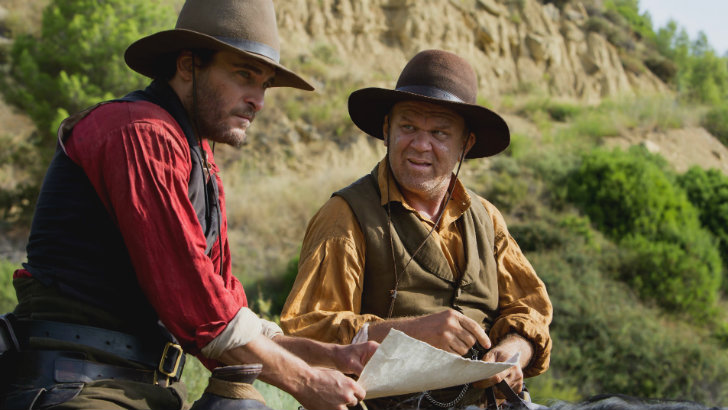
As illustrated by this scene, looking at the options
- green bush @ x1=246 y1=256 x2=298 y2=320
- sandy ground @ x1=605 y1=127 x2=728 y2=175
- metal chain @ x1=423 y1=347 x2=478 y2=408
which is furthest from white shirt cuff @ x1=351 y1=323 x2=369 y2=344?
sandy ground @ x1=605 y1=127 x2=728 y2=175

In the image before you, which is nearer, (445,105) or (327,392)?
(327,392)

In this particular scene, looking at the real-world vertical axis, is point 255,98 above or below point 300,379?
above

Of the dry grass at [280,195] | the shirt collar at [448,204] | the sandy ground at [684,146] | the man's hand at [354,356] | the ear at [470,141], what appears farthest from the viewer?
the sandy ground at [684,146]

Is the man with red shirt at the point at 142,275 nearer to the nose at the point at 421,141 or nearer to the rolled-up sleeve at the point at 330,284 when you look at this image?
the rolled-up sleeve at the point at 330,284

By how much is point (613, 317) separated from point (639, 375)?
1.14 meters

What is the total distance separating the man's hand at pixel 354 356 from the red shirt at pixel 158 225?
513mm

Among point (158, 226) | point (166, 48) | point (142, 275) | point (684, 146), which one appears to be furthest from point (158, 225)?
point (684, 146)

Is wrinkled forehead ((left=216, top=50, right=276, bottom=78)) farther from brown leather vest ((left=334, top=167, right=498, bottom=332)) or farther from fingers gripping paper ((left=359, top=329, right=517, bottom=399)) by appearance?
fingers gripping paper ((left=359, top=329, right=517, bottom=399))

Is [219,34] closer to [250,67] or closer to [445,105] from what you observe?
[250,67]

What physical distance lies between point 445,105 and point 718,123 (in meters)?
23.4

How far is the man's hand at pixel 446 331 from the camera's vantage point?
2.85 metres

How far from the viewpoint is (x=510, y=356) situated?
10.5 feet

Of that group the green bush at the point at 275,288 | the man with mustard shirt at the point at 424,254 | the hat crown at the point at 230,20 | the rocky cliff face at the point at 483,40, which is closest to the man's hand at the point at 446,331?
the man with mustard shirt at the point at 424,254

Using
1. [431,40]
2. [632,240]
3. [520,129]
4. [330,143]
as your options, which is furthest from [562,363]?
[431,40]
